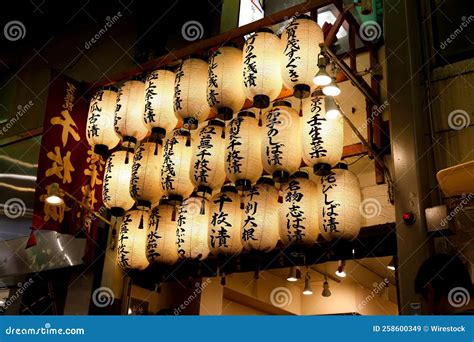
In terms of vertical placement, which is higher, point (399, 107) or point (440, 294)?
point (399, 107)

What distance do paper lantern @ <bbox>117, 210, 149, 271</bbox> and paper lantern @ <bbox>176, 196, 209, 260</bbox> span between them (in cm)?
96

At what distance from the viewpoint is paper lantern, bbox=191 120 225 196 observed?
761cm

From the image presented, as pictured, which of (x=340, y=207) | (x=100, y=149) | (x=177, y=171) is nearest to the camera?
(x=340, y=207)

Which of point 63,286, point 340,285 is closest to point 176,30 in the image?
point 63,286

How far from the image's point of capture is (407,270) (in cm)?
670

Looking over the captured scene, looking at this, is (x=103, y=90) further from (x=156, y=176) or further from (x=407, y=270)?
(x=407, y=270)

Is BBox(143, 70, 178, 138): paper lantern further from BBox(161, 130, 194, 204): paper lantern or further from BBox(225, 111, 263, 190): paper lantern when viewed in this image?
BBox(225, 111, 263, 190): paper lantern

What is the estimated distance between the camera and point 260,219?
7.20 m

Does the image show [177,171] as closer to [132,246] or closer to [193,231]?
[193,231]

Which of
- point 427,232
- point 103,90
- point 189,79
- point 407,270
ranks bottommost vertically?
point 407,270

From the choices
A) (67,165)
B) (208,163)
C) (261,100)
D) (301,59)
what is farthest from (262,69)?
(67,165)

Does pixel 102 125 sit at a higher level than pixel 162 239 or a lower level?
higher

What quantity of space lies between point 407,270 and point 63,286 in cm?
700

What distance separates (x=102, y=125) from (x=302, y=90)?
3629 millimetres
